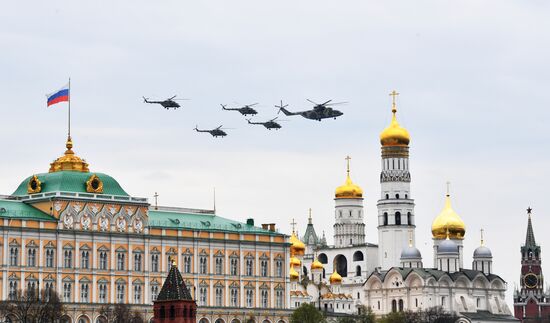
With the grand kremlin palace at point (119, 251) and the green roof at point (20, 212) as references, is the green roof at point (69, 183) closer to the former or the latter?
the grand kremlin palace at point (119, 251)

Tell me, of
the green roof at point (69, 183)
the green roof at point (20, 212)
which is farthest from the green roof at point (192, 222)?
the green roof at point (20, 212)

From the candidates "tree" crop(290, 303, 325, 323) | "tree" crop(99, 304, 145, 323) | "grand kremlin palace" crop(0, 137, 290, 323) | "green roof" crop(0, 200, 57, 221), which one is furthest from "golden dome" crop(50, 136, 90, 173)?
"tree" crop(290, 303, 325, 323)

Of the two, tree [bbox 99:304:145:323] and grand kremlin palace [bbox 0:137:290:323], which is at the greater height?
grand kremlin palace [bbox 0:137:290:323]

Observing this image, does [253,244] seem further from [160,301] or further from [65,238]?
[160,301]

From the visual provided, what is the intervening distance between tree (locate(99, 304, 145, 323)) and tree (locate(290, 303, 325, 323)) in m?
18.6

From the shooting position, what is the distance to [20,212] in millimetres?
179875

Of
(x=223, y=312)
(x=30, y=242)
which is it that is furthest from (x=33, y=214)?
(x=223, y=312)

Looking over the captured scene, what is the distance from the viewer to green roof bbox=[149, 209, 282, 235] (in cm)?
19162

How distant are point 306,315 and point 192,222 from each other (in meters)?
16.3

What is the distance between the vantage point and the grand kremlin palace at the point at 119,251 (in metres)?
178

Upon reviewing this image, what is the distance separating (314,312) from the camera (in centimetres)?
19175

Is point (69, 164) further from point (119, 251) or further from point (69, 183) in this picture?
point (119, 251)

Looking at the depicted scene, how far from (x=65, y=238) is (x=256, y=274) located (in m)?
25.6

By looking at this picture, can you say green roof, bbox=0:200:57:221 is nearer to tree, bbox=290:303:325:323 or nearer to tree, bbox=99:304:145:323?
tree, bbox=99:304:145:323
